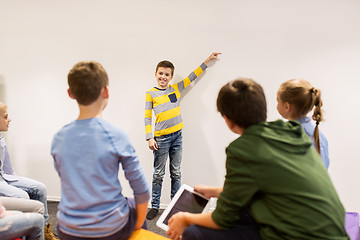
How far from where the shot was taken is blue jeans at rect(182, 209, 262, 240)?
101 centimetres

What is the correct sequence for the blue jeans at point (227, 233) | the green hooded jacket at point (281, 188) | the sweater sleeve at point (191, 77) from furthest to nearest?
1. the sweater sleeve at point (191, 77)
2. the blue jeans at point (227, 233)
3. the green hooded jacket at point (281, 188)

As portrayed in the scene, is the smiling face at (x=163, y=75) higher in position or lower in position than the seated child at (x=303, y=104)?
higher

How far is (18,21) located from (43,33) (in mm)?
310

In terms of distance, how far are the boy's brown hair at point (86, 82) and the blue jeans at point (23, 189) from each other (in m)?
1.23

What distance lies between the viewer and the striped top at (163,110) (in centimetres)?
248

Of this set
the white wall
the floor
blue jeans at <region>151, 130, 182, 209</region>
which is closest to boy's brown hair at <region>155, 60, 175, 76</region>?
the white wall

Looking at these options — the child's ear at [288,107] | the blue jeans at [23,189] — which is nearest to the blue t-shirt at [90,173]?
the child's ear at [288,107]

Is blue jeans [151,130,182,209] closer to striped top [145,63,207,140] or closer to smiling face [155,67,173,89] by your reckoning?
striped top [145,63,207,140]

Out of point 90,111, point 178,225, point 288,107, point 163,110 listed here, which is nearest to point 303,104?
point 288,107

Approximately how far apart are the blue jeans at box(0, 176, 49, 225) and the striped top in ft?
3.26

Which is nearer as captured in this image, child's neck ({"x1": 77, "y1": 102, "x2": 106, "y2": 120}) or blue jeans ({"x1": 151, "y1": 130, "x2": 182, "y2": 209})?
child's neck ({"x1": 77, "y1": 102, "x2": 106, "y2": 120})

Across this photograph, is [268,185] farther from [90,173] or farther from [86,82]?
[86,82]

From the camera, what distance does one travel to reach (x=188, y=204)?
4.47 feet

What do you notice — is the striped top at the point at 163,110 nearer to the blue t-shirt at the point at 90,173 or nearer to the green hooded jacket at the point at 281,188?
the blue t-shirt at the point at 90,173
